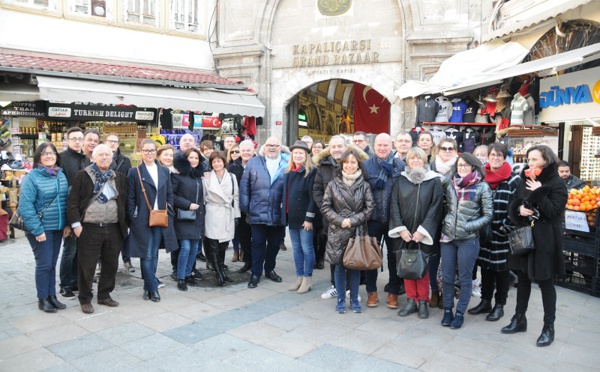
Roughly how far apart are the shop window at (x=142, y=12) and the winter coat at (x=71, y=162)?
359 inches

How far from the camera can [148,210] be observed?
5.32m

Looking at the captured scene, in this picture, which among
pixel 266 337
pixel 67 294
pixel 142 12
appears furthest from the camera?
pixel 142 12

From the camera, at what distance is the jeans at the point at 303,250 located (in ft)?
18.7

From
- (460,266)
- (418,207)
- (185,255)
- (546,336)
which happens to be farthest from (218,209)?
(546,336)

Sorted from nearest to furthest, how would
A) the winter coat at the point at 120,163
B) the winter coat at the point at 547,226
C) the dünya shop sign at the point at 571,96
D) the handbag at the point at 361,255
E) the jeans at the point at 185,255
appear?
the winter coat at the point at 547,226 < the handbag at the point at 361,255 < the jeans at the point at 185,255 < the winter coat at the point at 120,163 < the dünya shop sign at the point at 571,96

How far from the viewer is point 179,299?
5.50 meters

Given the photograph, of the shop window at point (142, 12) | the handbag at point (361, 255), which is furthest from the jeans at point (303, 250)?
the shop window at point (142, 12)

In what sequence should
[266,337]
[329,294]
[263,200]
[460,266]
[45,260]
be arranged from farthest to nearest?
[263,200]
[329,294]
[45,260]
[460,266]
[266,337]

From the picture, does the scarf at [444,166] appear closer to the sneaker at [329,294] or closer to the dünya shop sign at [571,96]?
the sneaker at [329,294]

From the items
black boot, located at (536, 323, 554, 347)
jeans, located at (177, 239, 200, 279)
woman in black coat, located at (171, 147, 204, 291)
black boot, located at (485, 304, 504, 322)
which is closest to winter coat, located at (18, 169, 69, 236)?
woman in black coat, located at (171, 147, 204, 291)

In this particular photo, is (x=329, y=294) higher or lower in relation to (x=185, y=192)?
lower

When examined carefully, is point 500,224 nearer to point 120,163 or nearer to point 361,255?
point 361,255

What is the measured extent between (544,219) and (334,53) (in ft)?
33.7

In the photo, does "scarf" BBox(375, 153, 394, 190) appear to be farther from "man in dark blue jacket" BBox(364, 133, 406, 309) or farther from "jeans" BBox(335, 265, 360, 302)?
"jeans" BBox(335, 265, 360, 302)
